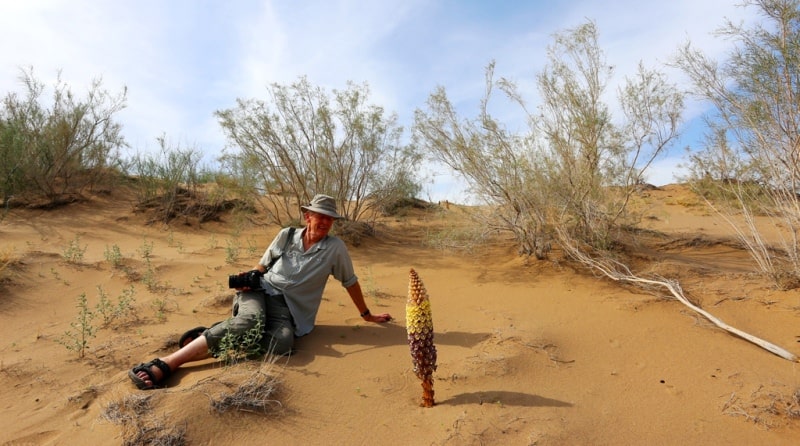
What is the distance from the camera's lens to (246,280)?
3.47 meters

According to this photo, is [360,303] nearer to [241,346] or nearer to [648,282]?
[241,346]

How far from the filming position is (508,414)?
2.68m

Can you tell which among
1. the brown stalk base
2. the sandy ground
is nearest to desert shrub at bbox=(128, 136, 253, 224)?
the sandy ground

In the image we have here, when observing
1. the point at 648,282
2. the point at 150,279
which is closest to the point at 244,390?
the point at 150,279

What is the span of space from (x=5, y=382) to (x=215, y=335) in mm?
1357

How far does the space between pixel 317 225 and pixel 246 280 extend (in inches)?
27.1

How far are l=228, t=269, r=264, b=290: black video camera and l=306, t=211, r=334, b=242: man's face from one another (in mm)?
533

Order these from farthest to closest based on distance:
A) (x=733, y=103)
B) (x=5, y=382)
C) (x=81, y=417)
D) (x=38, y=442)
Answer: (x=733, y=103) < (x=5, y=382) < (x=81, y=417) < (x=38, y=442)

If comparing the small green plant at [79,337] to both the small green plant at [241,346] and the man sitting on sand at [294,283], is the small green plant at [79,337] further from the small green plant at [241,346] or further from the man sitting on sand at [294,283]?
the small green plant at [241,346]

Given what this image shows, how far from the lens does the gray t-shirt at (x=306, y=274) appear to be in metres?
3.59

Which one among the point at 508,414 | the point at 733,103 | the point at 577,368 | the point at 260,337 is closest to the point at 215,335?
the point at 260,337

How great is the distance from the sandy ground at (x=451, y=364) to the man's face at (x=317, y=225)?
0.83 m

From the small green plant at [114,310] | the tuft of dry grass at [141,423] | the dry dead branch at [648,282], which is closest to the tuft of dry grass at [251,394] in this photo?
the tuft of dry grass at [141,423]

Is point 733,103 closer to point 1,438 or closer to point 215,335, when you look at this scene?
point 215,335
